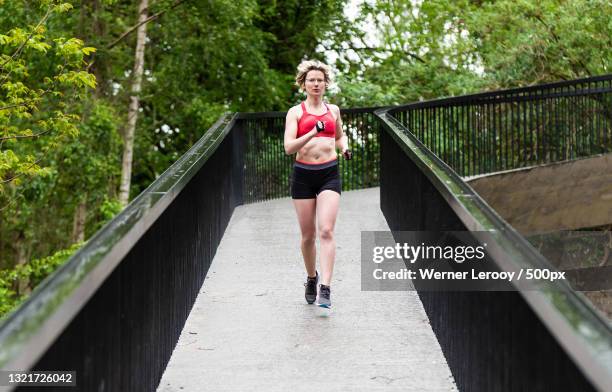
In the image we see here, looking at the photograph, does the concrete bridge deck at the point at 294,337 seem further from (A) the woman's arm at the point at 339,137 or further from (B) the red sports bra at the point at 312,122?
(B) the red sports bra at the point at 312,122

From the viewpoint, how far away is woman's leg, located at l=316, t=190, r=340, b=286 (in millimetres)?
7543

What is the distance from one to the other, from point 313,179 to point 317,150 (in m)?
0.22

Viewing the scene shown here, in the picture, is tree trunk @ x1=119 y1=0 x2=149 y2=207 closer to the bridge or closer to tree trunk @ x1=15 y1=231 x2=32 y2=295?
tree trunk @ x1=15 y1=231 x2=32 y2=295

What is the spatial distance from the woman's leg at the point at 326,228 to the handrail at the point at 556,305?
2.21m

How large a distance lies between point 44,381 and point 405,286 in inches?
225

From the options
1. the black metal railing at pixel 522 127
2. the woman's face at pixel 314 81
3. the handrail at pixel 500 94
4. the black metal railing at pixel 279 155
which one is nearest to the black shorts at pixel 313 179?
the woman's face at pixel 314 81

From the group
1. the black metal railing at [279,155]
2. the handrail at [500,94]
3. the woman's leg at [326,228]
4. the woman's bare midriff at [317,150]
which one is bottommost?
the woman's leg at [326,228]

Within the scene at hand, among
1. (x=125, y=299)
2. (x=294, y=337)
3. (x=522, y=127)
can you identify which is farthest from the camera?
(x=522, y=127)

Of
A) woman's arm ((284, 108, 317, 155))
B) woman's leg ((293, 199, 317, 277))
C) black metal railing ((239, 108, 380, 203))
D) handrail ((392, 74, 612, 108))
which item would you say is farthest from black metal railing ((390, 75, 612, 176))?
woman's arm ((284, 108, 317, 155))

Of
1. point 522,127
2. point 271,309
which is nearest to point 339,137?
point 271,309

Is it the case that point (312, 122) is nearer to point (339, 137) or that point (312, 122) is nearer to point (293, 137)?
point (293, 137)

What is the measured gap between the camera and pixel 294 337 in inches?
270

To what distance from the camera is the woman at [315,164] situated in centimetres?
740

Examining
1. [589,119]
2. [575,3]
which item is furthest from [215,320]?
[575,3]
